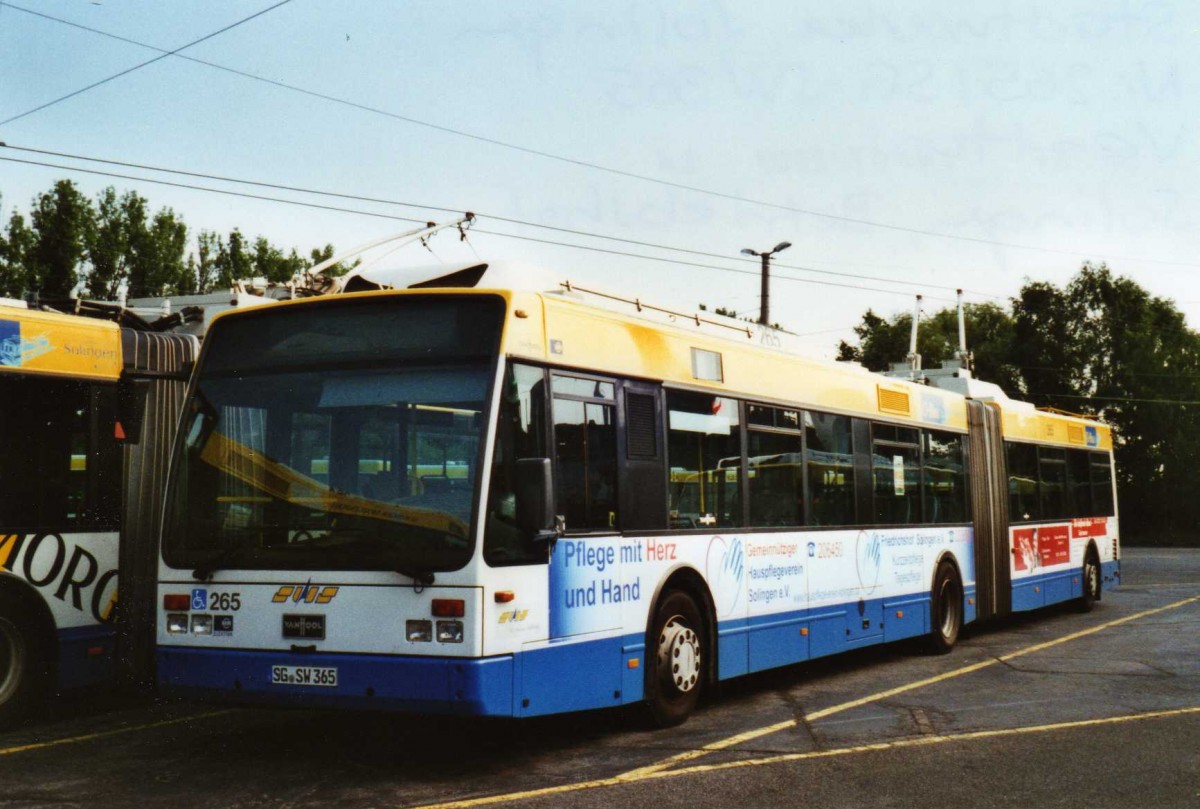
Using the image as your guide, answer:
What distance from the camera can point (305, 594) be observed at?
24.1ft

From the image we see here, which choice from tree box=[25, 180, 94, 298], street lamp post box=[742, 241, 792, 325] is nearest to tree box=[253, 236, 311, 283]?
tree box=[25, 180, 94, 298]

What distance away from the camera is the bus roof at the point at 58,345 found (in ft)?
29.9

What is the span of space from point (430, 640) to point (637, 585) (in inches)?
77.8

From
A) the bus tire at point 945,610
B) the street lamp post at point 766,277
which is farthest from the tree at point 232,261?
the bus tire at point 945,610

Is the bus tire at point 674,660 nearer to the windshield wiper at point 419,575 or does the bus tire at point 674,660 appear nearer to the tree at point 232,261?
the windshield wiper at point 419,575

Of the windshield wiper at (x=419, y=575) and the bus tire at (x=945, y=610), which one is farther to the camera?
the bus tire at (x=945, y=610)

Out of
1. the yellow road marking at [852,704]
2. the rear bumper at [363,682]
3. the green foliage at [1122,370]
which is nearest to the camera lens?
the rear bumper at [363,682]

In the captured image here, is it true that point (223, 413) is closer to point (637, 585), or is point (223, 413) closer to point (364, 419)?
point (364, 419)

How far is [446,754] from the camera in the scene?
8141 millimetres

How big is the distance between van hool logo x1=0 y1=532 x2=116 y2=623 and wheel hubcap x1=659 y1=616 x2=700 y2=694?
418 centimetres

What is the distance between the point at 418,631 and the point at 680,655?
2631 millimetres

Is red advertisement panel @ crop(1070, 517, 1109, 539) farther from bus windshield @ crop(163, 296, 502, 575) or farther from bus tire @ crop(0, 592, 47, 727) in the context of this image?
bus tire @ crop(0, 592, 47, 727)

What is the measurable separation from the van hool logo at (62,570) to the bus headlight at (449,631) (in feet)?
12.1

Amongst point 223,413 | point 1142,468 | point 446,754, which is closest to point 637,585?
point 446,754
